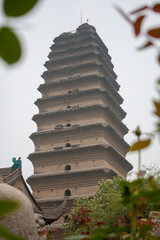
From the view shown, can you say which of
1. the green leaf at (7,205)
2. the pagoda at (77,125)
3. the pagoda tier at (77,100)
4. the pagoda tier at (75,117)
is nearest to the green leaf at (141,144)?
the green leaf at (7,205)

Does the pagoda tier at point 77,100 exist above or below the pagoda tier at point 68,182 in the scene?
above

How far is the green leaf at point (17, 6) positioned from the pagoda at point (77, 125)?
56.4 ft

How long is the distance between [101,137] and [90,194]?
140 inches

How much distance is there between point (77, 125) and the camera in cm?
1994

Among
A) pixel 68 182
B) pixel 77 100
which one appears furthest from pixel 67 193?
pixel 77 100

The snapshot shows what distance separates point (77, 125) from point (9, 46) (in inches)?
769

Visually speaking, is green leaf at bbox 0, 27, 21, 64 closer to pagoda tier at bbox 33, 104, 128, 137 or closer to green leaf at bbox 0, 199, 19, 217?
green leaf at bbox 0, 199, 19, 217

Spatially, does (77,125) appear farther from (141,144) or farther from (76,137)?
(141,144)

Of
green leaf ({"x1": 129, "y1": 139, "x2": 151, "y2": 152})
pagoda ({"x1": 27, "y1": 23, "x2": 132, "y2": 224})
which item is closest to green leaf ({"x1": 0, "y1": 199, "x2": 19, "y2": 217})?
green leaf ({"x1": 129, "y1": 139, "x2": 151, "y2": 152})

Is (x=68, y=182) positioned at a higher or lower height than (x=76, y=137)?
lower

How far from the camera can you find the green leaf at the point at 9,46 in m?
0.39

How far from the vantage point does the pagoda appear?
1822cm

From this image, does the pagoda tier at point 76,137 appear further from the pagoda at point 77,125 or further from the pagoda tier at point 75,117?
the pagoda tier at point 75,117

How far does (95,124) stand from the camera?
759 inches
